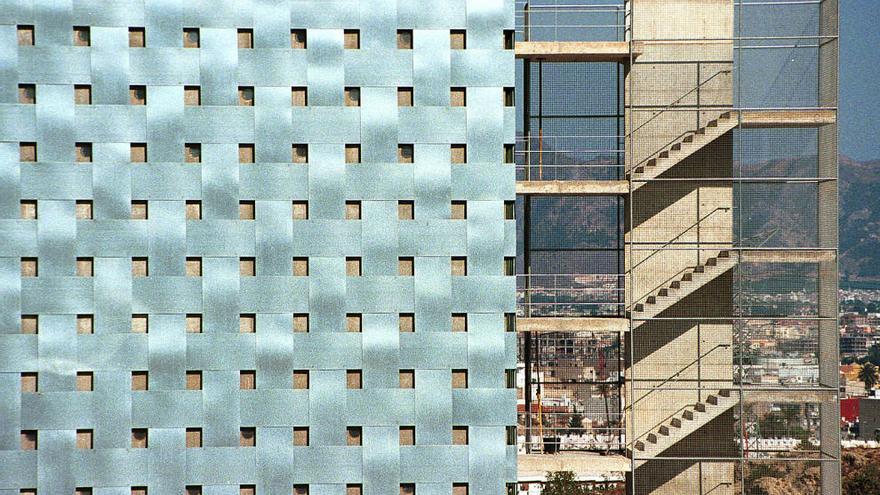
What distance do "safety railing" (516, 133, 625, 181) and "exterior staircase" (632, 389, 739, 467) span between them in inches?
123

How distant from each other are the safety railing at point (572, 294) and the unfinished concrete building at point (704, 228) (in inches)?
1.1

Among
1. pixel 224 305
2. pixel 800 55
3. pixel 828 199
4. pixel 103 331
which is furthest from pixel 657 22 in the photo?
pixel 103 331

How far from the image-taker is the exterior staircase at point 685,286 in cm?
1136

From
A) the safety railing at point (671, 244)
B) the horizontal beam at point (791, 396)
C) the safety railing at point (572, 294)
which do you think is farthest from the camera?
the safety railing at point (572, 294)

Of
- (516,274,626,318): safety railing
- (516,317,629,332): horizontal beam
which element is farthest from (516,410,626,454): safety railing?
(516,317,629,332): horizontal beam

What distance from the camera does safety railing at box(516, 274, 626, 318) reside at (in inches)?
473

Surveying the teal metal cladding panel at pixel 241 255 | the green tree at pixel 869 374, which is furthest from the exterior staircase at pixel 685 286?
the green tree at pixel 869 374

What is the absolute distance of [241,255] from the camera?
909cm

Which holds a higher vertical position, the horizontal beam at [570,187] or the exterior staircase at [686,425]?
the horizontal beam at [570,187]

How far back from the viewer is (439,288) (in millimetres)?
9133

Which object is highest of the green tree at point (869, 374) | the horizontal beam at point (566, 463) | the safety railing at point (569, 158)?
the safety railing at point (569, 158)

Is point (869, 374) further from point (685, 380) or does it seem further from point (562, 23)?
point (562, 23)

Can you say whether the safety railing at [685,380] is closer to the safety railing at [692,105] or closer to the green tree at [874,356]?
the safety railing at [692,105]

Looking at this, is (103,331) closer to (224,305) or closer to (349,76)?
(224,305)
